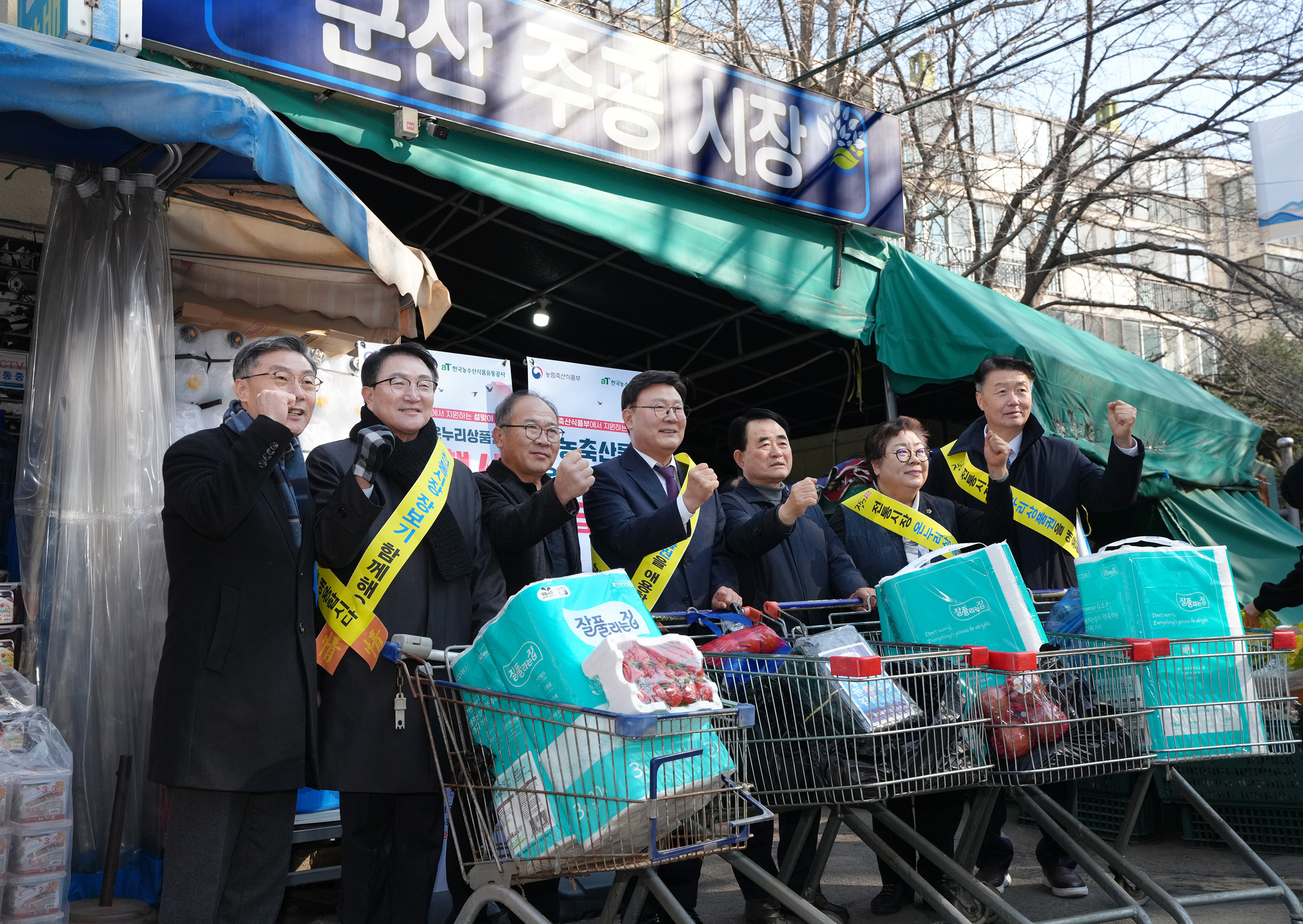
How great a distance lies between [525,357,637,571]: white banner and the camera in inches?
235

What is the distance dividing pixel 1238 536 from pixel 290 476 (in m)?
6.04

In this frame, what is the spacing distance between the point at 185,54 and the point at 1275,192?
997 centimetres

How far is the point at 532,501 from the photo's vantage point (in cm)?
340

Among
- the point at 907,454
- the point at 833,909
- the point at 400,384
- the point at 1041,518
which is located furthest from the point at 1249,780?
the point at 400,384

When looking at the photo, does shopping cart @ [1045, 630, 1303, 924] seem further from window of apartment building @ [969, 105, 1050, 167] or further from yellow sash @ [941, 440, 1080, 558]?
window of apartment building @ [969, 105, 1050, 167]

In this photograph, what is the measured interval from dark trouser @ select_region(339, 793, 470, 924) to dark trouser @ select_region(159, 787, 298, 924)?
195mm

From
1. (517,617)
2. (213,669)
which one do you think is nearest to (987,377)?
(517,617)

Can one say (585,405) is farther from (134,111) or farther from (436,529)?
(134,111)

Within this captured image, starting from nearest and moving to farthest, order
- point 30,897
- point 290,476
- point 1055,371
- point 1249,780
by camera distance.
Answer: point 30,897 → point 290,476 → point 1249,780 → point 1055,371

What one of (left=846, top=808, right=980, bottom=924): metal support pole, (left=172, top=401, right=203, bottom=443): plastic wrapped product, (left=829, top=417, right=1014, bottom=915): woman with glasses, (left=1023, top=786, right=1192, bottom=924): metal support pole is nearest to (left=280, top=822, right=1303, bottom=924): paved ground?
(left=829, top=417, right=1014, bottom=915): woman with glasses

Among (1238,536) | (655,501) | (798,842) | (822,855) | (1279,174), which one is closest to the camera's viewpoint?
(822,855)

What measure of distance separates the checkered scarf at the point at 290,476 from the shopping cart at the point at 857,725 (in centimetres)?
130

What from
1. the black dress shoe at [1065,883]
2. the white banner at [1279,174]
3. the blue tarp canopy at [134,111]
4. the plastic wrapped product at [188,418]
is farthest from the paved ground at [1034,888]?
the white banner at [1279,174]

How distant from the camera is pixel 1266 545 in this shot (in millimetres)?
6977
